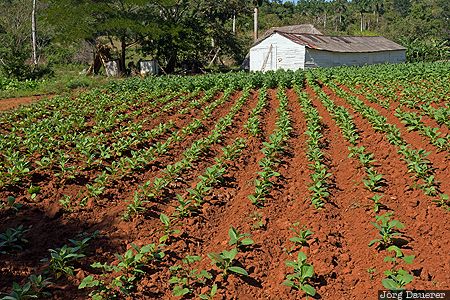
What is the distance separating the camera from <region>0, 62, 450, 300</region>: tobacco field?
4012 mm

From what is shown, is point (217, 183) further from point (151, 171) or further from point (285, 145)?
point (285, 145)

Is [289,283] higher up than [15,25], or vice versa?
[15,25]

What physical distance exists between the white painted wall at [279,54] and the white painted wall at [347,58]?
0.70 metres

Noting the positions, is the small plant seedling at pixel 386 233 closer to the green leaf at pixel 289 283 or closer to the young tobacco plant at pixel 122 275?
the green leaf at pixel 289 283

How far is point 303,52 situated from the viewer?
3114 cm

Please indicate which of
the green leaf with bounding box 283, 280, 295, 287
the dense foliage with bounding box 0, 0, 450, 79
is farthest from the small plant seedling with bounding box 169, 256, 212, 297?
the dense foliage with bounding box 0, 0, 450, 79

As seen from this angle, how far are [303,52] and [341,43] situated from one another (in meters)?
7.88

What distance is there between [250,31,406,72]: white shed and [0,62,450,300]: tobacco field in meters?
22.2

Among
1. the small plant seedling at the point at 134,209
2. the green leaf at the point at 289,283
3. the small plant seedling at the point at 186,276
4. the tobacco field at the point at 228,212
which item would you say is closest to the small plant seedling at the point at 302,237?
the tobacco field at the point at 228,212

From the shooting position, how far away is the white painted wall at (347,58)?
31.9m

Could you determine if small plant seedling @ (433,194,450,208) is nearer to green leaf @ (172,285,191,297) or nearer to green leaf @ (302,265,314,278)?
green leaf @ (302,265,314,278)

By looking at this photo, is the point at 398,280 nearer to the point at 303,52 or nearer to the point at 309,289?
the point at 309,289

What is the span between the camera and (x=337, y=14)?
9206cm

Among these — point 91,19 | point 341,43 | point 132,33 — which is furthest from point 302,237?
point 341,43
